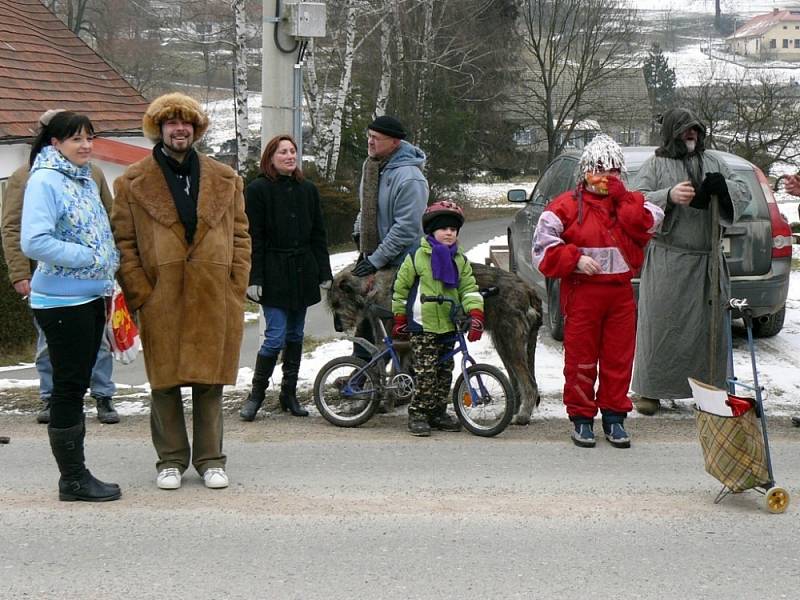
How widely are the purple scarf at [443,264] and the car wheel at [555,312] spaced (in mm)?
3147

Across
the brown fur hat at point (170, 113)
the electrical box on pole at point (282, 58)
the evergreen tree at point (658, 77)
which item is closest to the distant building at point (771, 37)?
the evergreen tree at point (658, 77)

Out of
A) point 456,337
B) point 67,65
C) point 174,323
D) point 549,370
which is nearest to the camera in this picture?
point 174,323

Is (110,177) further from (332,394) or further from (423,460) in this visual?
(423,460)

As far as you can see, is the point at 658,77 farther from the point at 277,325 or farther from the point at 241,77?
the point at 277,325

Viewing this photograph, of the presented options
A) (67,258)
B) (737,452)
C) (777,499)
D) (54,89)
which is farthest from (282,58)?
(54,89)

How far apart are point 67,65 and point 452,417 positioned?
15.3 metres

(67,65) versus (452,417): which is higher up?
(67,65)

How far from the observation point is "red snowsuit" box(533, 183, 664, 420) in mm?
6680

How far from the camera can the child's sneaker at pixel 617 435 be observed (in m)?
6.84

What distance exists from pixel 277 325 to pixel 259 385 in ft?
1.54

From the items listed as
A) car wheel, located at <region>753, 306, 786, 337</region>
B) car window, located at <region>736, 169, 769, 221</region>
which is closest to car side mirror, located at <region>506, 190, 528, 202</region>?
car window, located at <region>736, 169, 769, 221</region>

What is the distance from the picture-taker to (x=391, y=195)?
7629mm

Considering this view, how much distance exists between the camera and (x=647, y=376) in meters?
7.71

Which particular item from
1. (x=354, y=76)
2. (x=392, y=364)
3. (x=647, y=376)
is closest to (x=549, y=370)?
(x=647, y=376)
